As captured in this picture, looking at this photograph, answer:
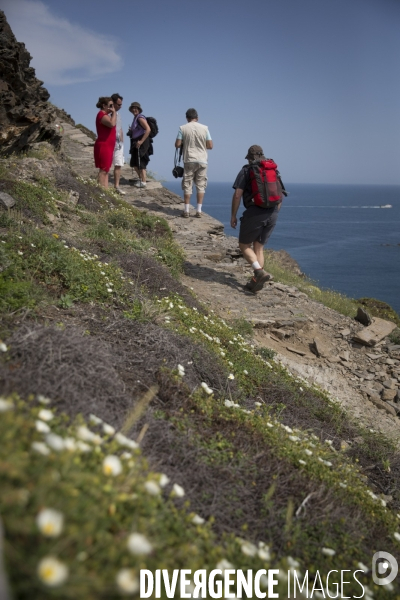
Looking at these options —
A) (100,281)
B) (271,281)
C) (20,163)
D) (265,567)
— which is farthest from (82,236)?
(265,567)

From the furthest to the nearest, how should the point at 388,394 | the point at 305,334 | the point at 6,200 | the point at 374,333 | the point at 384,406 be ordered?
the point at 374,333
the point at 305,334
the point at 388,394
the point at 384,406
the point at 6,200

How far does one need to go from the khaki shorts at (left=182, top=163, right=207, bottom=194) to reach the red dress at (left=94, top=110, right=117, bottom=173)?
1.95 meters

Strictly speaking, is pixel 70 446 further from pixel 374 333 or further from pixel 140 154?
pixel 140 154

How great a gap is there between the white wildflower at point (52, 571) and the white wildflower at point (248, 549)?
1202mm

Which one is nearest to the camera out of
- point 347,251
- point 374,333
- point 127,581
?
point 127,581

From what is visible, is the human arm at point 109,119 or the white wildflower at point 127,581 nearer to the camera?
the white wildflower at point 127,581

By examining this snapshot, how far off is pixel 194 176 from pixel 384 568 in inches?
410

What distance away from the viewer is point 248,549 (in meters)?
2.34

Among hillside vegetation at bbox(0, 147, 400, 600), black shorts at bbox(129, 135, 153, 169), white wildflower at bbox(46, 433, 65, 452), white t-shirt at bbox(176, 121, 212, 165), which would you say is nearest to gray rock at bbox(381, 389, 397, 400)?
hillside vegetation at bbox(0, 147, 400, 600)

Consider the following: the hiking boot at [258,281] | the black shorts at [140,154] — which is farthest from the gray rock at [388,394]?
the black shorts at [140,154]

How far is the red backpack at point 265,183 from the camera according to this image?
7652 mm

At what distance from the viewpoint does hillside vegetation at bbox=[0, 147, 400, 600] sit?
63.6 inches

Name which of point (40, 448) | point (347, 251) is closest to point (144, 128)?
point (40, 448)

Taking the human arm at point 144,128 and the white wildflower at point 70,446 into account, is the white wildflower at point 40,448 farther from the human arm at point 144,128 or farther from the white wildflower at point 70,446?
the human arm at point 144,128
